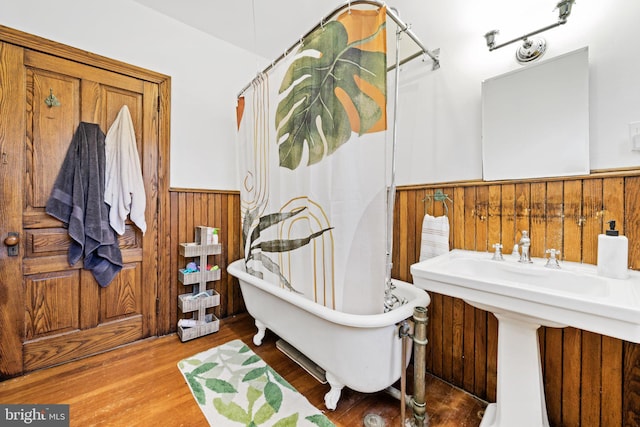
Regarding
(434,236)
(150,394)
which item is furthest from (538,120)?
(150,394)

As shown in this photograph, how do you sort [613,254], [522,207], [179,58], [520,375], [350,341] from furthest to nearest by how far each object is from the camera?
[179,58], [522,207], [350,341], [520,375], [613,254]

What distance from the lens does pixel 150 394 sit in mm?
1401

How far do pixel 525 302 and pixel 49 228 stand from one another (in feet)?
8.35

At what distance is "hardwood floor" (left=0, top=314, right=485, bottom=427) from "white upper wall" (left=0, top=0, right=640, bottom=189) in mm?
1257

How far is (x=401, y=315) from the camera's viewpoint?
1.15 metres

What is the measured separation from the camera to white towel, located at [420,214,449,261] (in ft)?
4.85

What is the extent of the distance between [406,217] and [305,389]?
4.01 ft

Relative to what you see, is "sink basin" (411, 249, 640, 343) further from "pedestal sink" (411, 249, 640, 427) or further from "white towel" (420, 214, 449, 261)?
"white towel" (420, 214, 449, 261)

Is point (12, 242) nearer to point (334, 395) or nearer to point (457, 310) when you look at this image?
point (334, 395)

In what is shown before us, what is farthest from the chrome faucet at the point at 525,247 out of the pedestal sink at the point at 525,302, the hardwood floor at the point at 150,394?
the hardwood floor at the point at 150,394

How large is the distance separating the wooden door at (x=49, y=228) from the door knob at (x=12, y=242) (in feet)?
0.06

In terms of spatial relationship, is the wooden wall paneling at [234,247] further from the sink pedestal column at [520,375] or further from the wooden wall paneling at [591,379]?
the wooden wall paneling at [591,379]

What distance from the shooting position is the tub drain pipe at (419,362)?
3.81 feet

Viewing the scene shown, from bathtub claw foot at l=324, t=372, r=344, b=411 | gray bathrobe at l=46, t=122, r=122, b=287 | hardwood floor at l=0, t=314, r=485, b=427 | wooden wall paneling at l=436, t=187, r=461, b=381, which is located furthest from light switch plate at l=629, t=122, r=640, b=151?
gray bathrobe at l=46, t=122, r=122, b=287
